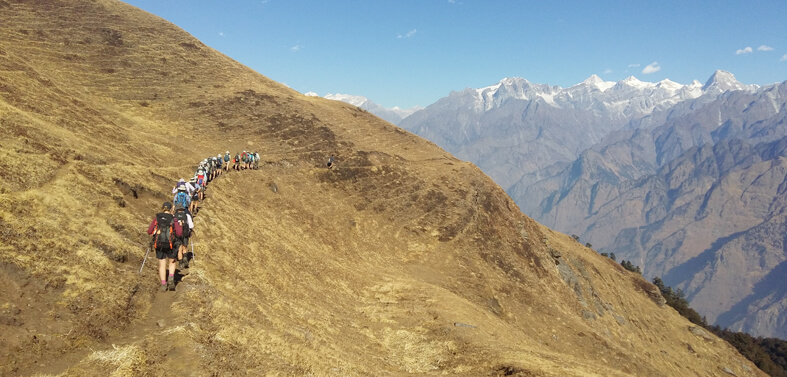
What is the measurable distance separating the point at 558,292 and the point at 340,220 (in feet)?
109

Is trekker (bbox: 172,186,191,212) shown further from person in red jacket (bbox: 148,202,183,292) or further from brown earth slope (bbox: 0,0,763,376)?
person in red jacket (bbox: 148,202,183,292)

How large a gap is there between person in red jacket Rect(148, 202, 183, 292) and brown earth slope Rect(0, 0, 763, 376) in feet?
3.45

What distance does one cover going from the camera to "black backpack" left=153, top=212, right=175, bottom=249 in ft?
54.0

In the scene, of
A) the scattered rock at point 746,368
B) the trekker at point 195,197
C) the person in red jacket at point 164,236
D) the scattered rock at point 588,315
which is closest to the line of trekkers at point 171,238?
the person in red jacket at point 164,236

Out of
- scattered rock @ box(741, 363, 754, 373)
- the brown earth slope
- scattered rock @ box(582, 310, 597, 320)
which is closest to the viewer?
the brown earth slope

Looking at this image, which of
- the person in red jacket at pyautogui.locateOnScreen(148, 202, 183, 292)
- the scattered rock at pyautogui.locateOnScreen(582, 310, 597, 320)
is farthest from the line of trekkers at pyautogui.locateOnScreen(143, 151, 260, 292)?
the scattered rock at pyautogui.locateOnScreen(582, 310, 597, 320)

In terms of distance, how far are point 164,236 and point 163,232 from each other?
0.18 meters

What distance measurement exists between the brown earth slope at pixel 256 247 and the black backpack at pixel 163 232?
2.13 meters

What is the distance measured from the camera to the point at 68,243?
639 inches

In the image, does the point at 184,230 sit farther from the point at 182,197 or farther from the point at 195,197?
the point at 195,197

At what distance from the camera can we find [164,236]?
54.0 feet

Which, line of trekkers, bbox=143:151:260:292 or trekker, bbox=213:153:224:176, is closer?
line of trekkers, bbox=143:151:260:292

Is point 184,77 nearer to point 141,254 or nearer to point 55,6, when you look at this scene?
point 55,6

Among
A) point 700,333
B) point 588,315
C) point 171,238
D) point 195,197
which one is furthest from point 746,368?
point 171,238
